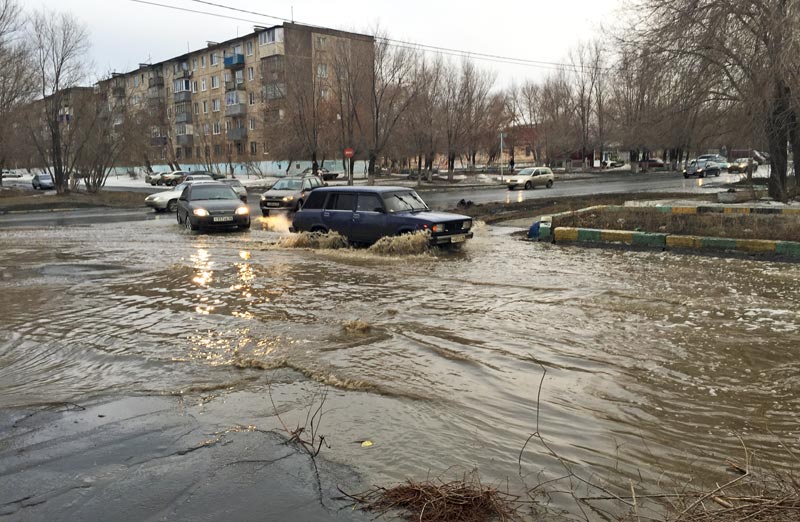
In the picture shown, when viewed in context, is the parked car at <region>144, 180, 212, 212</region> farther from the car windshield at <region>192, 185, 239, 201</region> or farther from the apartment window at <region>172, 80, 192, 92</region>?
the apartment window at <region>172, 80, 192, 92</region>

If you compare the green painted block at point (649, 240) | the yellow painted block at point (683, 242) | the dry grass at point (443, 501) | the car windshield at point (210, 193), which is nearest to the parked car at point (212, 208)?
the car windshield at point (210, 193)

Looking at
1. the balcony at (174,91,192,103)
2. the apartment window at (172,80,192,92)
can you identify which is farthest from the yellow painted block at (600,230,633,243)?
the apartment window at (172,80,192,92)

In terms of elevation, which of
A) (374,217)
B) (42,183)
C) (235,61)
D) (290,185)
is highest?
(235,61)

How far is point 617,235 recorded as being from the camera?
13.5 metres

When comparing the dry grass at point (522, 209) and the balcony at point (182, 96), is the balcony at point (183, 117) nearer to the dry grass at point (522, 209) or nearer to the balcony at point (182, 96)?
the balcony at point (182, 96)

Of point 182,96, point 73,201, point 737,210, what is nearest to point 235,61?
point 182,96

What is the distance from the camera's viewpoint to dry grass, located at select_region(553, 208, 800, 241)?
475 inches

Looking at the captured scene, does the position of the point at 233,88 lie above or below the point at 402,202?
above

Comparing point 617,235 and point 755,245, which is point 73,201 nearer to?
point 617,235

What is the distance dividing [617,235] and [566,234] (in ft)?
4.07

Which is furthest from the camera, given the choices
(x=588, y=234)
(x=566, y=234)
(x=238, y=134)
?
(x=238, y=134)

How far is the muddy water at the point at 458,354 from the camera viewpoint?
4.02m

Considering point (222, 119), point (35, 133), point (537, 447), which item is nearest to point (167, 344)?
point (537, 447)

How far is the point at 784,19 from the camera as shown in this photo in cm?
1552
